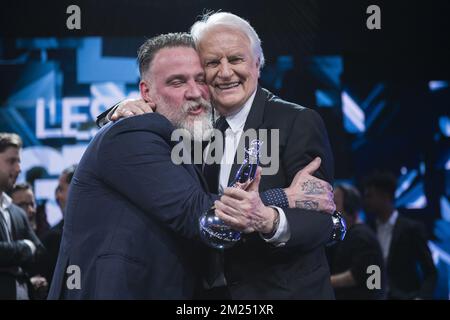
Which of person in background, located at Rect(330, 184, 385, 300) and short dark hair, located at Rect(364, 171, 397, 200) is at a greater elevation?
short dark hair, located at Rect(364, 171, 397, 200)

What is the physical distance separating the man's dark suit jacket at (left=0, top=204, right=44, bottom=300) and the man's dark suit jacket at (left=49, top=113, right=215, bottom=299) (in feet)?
5.37

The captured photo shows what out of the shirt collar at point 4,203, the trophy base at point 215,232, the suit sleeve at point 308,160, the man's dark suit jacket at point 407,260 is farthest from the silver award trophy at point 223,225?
the man's dark suit jacket at point 407,260

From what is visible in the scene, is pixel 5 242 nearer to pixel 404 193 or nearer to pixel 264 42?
pixel 264 42

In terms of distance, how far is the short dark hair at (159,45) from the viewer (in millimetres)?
2143

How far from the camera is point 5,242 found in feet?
11.3

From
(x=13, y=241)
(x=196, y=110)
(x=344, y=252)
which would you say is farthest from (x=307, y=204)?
(x=13, y=241)

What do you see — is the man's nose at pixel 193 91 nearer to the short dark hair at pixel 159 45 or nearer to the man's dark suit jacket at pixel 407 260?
the short dark hair at pixel 159 45

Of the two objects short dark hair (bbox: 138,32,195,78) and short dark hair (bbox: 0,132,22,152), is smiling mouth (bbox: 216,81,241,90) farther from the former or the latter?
short dark hair (bbox: 0,132,22,152)

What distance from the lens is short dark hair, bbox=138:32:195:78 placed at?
2.14 meters

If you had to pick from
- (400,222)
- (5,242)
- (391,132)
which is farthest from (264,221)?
(391,132)

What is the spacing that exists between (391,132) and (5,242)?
301cm

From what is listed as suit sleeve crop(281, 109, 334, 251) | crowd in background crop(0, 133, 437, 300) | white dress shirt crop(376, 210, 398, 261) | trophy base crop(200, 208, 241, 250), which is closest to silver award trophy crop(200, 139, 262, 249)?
trophy base crop(200, 208, 241, 250)

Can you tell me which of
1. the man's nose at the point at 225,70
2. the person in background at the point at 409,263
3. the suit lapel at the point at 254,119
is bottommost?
the person in background at the point at 409,263

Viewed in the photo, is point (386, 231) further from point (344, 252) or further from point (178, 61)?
point (178, 61)
